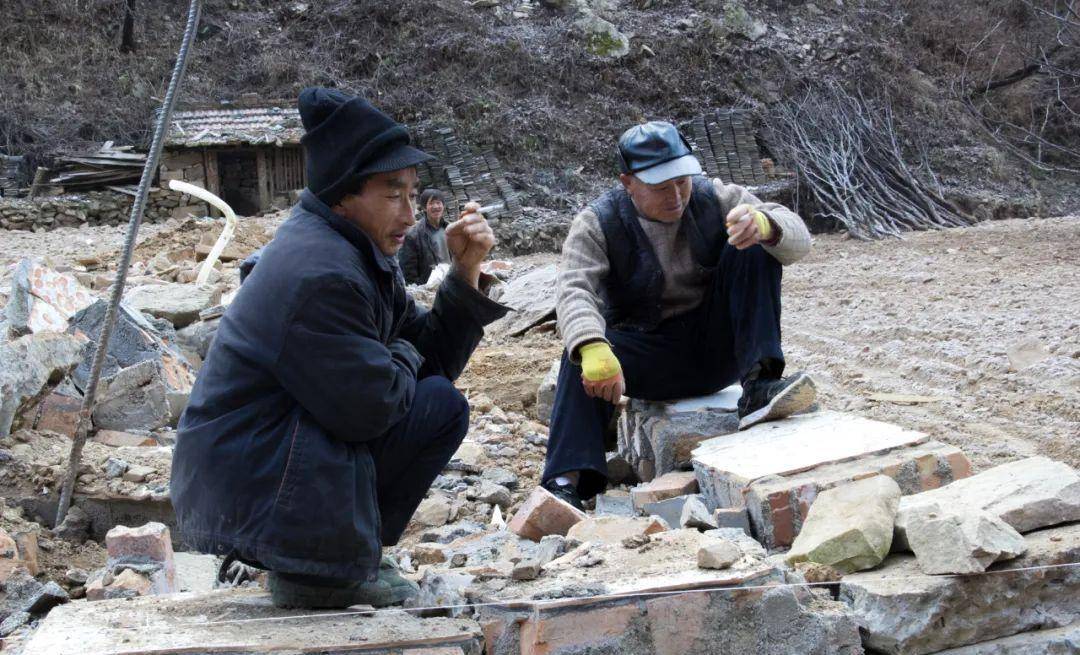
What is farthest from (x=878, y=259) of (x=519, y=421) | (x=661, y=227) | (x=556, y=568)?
(x=556, y=568)

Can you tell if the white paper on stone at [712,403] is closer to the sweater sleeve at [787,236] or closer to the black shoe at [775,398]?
the black shoe at [775,398]

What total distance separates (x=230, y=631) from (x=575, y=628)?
79cm

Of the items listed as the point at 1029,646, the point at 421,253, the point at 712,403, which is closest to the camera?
the point at 1029,646

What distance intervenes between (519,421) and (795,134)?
1330 cm

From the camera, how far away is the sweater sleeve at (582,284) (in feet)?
12.4

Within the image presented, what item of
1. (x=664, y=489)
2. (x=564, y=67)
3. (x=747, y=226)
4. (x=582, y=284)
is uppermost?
(x=564, y=67)

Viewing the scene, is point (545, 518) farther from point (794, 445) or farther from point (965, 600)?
point (965, 600)

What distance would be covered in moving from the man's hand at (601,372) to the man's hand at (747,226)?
58 centimetres

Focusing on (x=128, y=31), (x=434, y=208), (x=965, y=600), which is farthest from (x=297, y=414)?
(x=128, y=31)

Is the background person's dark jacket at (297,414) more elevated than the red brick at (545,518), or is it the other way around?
the background person's dark jacket at (297,414)

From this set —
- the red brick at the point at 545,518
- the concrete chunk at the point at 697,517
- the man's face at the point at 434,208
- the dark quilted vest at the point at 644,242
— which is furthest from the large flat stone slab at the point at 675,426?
the man's face at the point at 434,208

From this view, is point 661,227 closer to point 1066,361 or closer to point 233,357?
point 233,357

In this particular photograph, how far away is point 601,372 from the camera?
3.69 meters

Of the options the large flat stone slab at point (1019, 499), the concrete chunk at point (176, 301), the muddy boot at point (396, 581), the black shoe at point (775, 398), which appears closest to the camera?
the muddy boot at point (396, 581)
